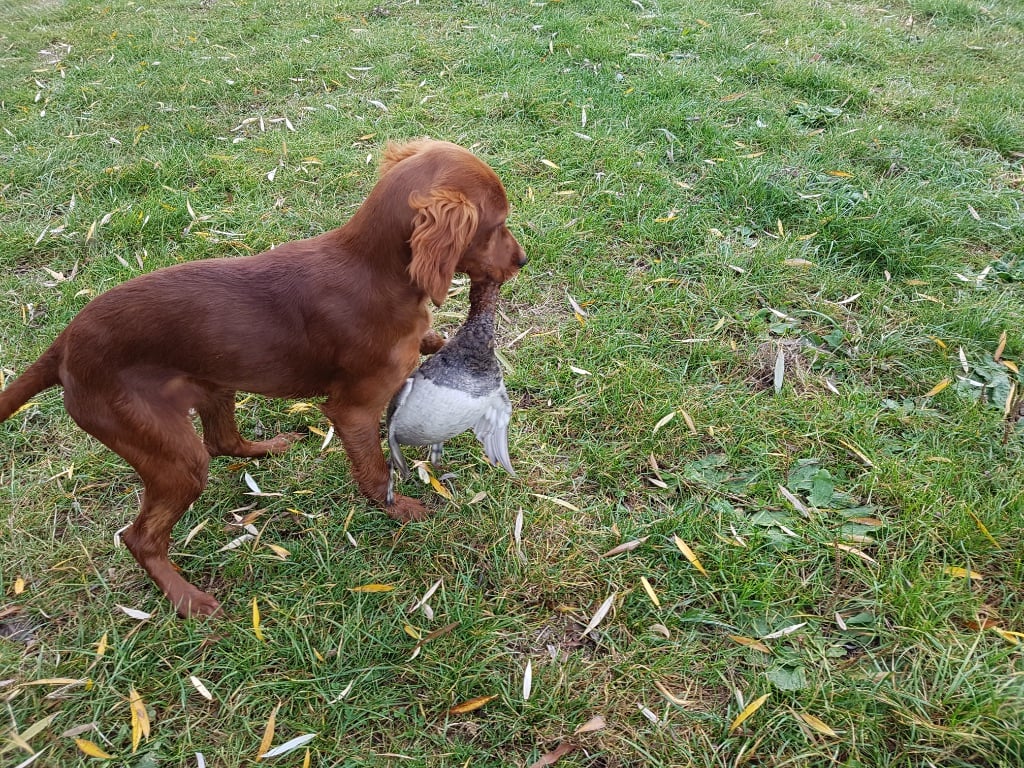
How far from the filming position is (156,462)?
100.0 inches

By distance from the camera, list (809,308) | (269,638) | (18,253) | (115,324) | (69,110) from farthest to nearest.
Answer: (69,110), (18,253), (809,308), (269,638), (115,324)

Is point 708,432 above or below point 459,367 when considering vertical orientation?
below

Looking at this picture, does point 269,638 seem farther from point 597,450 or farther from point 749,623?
point 749,623

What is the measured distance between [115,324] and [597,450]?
216 centimetres

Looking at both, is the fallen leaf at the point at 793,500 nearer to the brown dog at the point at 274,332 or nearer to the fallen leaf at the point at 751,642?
the fallen leaf at the point at 751,642

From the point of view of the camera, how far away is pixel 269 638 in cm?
260

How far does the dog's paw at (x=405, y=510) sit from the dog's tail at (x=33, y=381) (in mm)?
1461

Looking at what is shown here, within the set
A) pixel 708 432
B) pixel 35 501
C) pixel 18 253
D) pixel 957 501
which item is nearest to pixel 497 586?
pixel 708 432

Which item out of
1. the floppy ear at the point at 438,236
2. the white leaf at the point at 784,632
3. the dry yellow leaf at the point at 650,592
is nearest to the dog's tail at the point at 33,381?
the floppy ear at the point at 438,236

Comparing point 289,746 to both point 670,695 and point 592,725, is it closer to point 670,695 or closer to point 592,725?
point 592,725

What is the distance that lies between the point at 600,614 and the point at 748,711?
63 cm

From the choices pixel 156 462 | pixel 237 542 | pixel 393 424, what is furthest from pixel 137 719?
pixel 393 424

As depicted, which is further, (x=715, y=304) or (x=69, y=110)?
(x=69, y=110)

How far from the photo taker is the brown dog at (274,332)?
242cm
